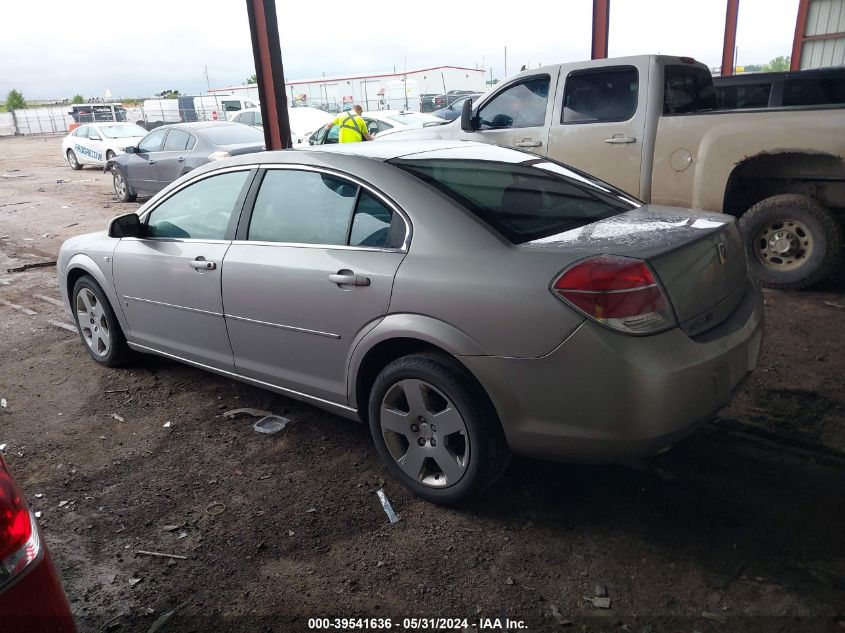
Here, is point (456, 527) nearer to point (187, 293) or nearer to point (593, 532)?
point (593, 532)

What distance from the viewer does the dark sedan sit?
12.0 meters

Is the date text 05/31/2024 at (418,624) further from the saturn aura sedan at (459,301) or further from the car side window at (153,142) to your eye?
the car side window at (153,142)

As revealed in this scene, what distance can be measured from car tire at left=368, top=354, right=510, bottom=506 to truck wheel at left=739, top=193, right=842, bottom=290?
4451 millimetres

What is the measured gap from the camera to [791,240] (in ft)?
20.2

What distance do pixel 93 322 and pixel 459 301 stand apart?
11.3ft

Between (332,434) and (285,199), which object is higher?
(285,199)

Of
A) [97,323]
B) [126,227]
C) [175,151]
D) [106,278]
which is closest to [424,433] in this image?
[126,227]

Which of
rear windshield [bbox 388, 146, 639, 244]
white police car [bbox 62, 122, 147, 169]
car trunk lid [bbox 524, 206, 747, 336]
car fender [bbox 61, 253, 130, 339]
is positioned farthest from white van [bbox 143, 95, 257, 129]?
car trunk lid [bbox 524, 206, 747, 336]

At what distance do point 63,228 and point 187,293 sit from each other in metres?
8.95

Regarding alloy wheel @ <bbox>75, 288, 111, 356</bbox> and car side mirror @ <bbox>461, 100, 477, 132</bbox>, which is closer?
alloy wheel @ <bbox>75, 288, 111, 356</bbox>

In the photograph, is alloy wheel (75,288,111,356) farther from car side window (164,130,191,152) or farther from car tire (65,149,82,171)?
car tire (65,149,82,171)

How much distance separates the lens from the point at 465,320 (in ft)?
9.17

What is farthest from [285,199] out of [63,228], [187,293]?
[63,228]

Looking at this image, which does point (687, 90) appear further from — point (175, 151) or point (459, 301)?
point (175, 151)
